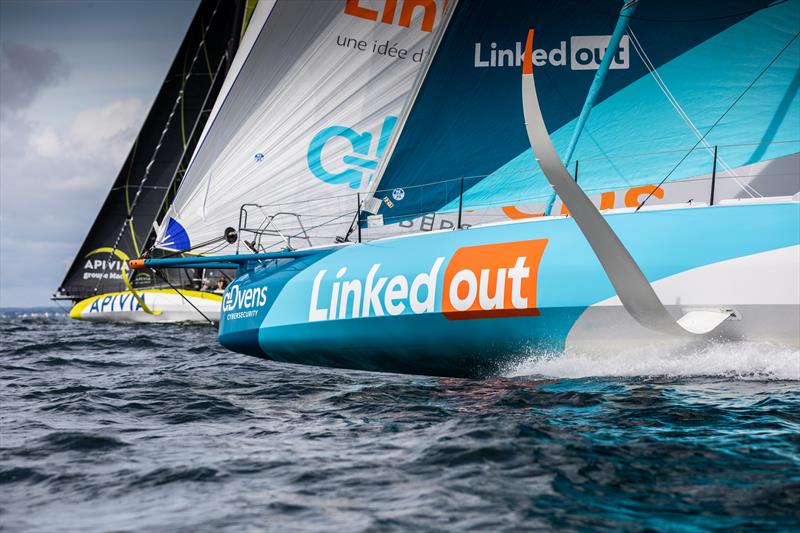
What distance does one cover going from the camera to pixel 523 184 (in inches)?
273

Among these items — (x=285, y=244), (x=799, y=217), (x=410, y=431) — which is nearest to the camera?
(x=410, y=431)

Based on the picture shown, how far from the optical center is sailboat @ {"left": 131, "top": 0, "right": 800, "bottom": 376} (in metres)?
4.91

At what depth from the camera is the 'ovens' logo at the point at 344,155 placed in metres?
8.25

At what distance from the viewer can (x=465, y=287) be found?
5.61 m

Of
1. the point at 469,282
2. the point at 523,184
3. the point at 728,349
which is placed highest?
the point at 523,184

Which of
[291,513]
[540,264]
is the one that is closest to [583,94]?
[540,264]

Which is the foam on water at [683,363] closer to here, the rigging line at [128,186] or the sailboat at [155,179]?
the sailboat at [155,179]

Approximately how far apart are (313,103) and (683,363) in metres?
4.71

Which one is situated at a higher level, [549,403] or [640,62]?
[640,62]

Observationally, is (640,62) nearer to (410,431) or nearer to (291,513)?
(410,431)

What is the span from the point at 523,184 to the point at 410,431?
11.6ft

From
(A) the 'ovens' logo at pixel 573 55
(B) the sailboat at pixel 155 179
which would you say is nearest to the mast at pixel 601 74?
(A) the 'ovens' logo at pixel 573 55

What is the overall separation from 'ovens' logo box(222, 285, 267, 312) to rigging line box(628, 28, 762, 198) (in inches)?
146

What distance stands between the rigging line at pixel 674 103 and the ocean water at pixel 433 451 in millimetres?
2057
